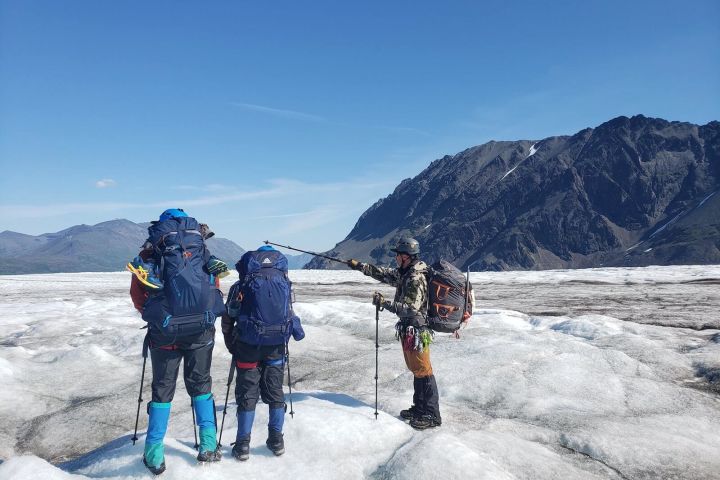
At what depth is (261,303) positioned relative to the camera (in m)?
6.27

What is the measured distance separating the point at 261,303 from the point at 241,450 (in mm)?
1981

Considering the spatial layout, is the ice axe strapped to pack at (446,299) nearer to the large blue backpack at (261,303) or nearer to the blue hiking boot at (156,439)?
the large blue backpack at (261,303)

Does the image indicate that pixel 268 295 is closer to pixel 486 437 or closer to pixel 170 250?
pixel 170 250

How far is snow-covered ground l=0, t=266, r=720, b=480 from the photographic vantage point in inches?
249

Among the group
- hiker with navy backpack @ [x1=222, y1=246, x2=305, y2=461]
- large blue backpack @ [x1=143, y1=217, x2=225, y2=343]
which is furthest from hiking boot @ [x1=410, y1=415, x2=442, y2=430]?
large blue backpack @ [x1=143, y1=217, x2=225, y2=343]

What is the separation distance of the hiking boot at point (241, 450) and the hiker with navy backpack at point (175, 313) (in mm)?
233

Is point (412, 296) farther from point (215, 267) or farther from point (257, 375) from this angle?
point (215, 267)

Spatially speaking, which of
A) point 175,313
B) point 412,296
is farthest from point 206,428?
point 412,296

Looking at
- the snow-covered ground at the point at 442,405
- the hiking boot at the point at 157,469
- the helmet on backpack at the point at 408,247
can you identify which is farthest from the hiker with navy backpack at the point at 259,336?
the helmet on backpack at the point at 408,247

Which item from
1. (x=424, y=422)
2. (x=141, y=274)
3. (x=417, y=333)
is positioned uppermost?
(x=141, y=274)

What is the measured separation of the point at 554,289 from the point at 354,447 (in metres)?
32.8

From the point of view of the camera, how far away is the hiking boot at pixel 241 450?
6184 mm

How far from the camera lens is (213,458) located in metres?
6.05

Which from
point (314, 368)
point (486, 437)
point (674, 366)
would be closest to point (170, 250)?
point (486, 437)
